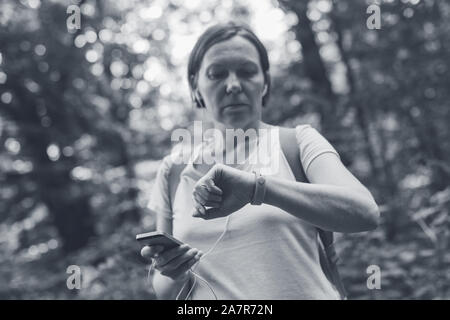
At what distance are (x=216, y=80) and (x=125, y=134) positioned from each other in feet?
12.2

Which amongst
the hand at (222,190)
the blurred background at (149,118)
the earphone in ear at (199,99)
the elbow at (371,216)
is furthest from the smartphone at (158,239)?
the blurred background at (149,118)

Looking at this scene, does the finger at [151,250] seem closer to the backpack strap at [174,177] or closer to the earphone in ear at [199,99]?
the backpack strap at [174,177]

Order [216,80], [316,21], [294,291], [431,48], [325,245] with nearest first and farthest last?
[294,291], [325,245], [216,80], [431,48], [316,21]

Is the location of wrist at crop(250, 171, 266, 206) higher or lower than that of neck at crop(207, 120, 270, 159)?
lower

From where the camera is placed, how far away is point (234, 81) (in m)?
1.56

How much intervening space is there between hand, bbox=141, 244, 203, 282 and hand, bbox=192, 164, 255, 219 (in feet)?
0.55

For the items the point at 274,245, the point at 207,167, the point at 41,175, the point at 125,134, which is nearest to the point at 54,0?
the point at 125,134

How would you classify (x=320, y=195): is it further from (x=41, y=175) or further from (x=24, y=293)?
(x=41, y=175)

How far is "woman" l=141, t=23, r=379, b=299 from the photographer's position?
120 centimetres

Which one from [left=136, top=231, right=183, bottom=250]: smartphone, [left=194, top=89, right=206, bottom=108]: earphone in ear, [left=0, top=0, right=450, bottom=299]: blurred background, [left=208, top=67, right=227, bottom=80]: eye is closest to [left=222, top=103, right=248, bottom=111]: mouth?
[left=208, top=67, right=227, bottom=80]: eye

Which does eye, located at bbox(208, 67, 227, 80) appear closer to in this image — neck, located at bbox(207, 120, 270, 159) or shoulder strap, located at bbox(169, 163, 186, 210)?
neck, located at bbox(207, 120, 270, 159)

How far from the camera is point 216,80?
1598 mm

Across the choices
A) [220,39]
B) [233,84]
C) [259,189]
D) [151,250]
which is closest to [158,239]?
[151,250]

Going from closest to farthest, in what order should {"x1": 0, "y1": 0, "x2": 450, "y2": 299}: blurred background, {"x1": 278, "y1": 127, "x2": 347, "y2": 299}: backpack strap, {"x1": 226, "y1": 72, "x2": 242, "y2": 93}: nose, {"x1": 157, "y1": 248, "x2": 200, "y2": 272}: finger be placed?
{"x1": 157, "y1": 248, "x2": 200, "y2": 272}: finger < {"x1": 278, "y1": 127, "x2": 347, "y2": 299}: backpack strap < {"x1": 226, "y1": 72, "x2": 242, "y2": 93}: nose < {"x1": 0, "y1": 0, "x2": 450, "y2": 299}: blurred background
